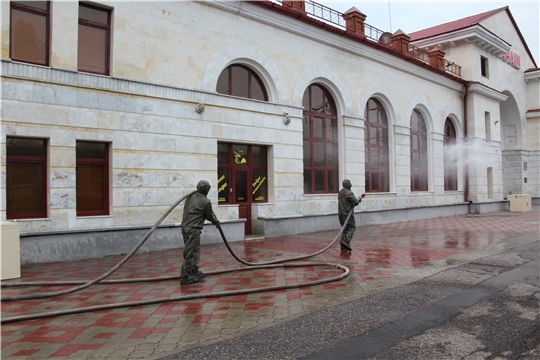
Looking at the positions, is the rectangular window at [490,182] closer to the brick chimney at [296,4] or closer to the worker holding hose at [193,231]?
the brick chimney at [296,4]

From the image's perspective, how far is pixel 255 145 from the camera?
1275cm

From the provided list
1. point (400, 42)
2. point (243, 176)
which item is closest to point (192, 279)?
point (243, 176)

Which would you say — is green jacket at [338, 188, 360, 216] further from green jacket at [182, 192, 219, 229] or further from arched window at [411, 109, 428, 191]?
arched window at [411, 109, 428, 191]

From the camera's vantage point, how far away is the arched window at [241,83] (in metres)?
12.2

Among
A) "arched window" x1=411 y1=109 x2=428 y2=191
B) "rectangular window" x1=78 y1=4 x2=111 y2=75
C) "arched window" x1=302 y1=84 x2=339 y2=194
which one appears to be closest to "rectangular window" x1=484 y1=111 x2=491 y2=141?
"arched window" x1=411 y1=109 x2=428 y2=191

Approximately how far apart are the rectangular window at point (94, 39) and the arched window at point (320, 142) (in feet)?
22.8

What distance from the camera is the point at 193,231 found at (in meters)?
6.63

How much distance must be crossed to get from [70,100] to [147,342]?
671cm

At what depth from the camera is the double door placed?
12047 mm

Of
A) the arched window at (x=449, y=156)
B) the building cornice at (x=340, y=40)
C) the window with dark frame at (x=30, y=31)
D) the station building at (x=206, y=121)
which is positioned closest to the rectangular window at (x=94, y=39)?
the station building at (x=206, y=121)

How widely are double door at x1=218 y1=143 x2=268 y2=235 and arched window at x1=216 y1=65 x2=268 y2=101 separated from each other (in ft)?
5.27

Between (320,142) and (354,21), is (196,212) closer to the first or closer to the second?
(320,142)

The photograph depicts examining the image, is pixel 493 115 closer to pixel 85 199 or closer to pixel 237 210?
pixel 237 210

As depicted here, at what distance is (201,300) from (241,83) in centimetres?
835
